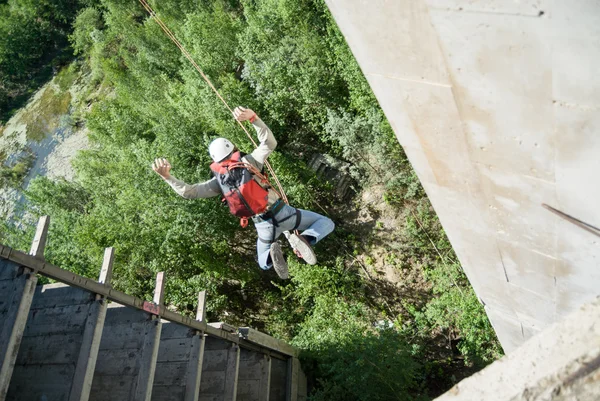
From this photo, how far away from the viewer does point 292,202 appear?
10.3 meters

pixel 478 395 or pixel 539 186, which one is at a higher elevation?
pixel 539 186

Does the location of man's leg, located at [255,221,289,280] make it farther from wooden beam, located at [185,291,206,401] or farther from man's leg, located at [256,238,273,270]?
wooden beam, located at [185,291,206,401]

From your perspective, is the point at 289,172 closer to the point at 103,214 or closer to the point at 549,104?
the point at 103,214

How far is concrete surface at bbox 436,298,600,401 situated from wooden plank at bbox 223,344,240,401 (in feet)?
20.7

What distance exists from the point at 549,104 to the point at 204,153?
365 inches

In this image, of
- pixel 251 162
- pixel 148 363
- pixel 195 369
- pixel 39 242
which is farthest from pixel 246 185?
pixel 195 369

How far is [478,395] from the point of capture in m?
1.80

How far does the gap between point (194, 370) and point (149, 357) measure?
917 mm

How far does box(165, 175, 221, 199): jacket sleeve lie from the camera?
5492 mm

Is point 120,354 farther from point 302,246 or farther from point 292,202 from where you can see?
point 292,202

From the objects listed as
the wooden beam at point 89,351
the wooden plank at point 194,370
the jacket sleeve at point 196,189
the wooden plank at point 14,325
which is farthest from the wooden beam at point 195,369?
the wooden plank at point 14,325

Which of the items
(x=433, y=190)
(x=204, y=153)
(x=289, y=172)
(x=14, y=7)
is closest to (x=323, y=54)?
(x=289, y=172)

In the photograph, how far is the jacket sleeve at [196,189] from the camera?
549 cm

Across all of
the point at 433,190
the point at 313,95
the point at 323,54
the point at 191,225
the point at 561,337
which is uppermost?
the point at 561,337
